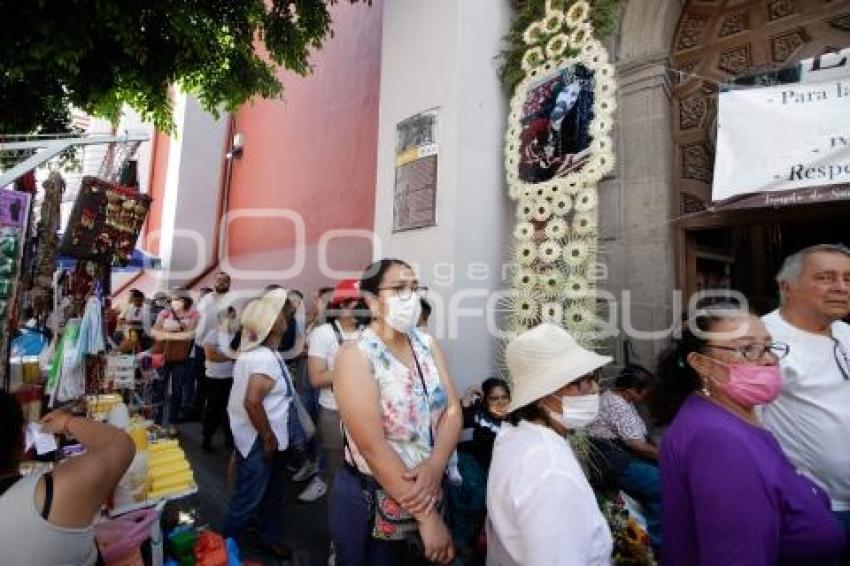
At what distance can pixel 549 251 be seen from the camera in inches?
181

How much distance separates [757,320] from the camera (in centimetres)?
192

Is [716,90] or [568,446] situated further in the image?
[716,90]

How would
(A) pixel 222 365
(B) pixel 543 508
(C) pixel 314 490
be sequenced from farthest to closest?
(A) pixel 222 365 < (C) pixel 314 490 < (B) pixel 543 508

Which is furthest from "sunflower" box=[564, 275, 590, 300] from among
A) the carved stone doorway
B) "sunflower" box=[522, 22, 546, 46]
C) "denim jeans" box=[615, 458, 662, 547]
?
"sunflower" box=[522, 22, 546, 46]

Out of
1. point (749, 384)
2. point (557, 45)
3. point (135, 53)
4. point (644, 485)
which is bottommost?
point (644, 485)

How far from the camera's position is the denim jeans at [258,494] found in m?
3.39

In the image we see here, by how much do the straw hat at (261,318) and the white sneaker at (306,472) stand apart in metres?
1.99

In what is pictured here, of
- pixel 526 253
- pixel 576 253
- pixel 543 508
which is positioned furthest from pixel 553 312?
pixel 543 508

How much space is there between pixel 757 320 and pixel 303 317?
553 cm

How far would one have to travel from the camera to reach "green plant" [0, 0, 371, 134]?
4055mm

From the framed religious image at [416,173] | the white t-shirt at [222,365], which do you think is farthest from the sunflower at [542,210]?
the white t-shirt at [222,365]

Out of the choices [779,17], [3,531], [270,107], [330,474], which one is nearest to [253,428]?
[330,474]

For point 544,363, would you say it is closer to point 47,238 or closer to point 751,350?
point 751,350

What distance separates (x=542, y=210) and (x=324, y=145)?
15.2 feet
